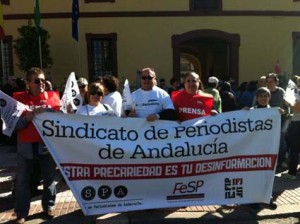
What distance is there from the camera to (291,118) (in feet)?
23.2

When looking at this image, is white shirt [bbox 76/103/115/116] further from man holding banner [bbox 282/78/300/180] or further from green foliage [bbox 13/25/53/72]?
green foliage [bbox 13/25/53/72]

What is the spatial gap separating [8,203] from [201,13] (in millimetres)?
13885

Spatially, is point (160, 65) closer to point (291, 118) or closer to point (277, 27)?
point (277, 27)

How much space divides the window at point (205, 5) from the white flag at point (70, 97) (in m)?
13.1

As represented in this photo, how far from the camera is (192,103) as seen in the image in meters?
5.61

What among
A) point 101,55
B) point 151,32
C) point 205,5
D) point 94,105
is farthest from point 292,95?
point 101,55

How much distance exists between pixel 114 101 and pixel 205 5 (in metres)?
13.4

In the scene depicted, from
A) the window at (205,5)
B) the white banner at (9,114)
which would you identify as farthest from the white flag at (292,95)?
the window at (205,5)

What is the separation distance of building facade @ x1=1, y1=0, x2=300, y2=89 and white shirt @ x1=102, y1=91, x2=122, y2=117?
11885 mm

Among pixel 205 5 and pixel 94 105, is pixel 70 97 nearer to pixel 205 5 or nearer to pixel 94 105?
pixel 94 105

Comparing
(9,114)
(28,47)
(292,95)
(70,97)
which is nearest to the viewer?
(9,114)

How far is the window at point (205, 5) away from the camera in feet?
60.5

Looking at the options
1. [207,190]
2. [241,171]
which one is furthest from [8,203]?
[241,171]

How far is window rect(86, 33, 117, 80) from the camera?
18.3 metres
